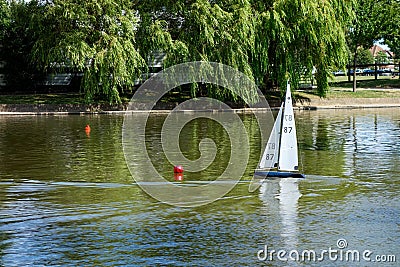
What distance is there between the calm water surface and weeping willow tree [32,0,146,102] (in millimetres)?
21378

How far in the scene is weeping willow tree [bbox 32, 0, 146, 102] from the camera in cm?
4992

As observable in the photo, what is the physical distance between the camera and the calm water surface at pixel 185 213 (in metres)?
13.9

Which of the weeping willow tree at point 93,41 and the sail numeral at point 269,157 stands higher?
the weeping willow tree at point 93,41

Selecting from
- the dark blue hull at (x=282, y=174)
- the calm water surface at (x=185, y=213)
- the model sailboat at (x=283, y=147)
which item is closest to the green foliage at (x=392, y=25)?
the calm water surface at (x=185, y=213)

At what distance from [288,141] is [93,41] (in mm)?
33453

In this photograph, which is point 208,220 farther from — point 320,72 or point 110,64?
point 320,72

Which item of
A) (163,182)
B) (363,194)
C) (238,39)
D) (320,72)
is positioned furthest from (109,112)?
(363,194)

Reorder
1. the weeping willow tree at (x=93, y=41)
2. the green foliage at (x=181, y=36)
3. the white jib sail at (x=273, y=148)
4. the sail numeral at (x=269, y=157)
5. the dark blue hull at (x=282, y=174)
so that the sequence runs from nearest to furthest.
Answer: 1. the white jib sail at (x=273, y=148)
2. the sail numeral at (x=269, y=157)
3. the dark blue hull at (x=282, y=174)
4. the weeping willow tree at (x=93, y=41)
5. the green foliage at (x=181, y=36)

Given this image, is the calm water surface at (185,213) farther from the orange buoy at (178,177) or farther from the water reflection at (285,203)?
the orange buoy at (178,177)

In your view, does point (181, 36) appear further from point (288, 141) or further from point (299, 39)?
point (288, 141)

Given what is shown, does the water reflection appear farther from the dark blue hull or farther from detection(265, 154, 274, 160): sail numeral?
detection(265, 154, 274, 160): sail numeral

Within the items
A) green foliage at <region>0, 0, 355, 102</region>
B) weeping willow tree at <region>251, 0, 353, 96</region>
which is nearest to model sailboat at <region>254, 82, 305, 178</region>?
green foliage at <region>0, 0, 355, 102</region>

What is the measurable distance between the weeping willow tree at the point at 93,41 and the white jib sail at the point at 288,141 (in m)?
30.3

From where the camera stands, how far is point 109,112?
2042 inches
